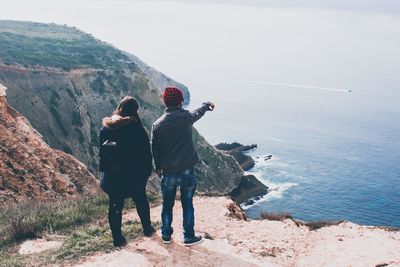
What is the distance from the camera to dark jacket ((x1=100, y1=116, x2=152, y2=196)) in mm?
7586

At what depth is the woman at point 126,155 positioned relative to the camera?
24.9 feet

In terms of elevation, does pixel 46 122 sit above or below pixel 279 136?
above

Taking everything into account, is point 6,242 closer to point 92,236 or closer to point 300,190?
point 92,236

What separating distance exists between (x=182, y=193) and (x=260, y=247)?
8.06ft

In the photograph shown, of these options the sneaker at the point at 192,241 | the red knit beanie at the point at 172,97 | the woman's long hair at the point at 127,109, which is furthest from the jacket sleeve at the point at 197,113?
the sneaker at the point at 192,241

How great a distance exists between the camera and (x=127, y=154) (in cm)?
761

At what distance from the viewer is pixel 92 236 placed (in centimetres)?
916

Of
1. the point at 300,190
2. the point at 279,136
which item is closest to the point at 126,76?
the point at 300,190

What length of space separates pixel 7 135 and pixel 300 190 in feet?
199

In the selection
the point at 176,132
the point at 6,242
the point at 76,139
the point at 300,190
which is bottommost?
the point at 300,190

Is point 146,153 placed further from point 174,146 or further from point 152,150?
point 174,146

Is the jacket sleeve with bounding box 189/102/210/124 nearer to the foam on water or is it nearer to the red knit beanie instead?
the red knit beanie

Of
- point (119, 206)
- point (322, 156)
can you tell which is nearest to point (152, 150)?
point (119, 206)

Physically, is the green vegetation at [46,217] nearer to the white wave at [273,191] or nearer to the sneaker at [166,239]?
the sneaker at [166,239]
